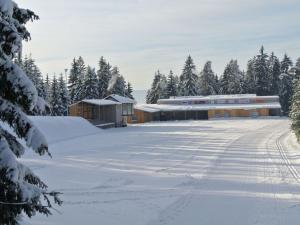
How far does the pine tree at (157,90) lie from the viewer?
4178 inches

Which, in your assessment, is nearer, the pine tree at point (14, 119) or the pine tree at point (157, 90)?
the pine tree at point (14, 119)

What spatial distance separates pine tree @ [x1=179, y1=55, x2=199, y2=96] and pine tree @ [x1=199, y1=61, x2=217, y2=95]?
13.4 feet

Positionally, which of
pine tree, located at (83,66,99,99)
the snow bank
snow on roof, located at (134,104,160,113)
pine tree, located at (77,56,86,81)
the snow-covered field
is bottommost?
the snow-covered field

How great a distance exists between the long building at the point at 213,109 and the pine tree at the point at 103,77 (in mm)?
8404

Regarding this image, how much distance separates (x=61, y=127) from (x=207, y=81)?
69.5m

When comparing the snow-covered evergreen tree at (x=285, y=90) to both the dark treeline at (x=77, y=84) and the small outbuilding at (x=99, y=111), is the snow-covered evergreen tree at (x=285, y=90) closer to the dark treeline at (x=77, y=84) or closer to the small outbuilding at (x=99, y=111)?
the dark treeline at (x=77, y=84)

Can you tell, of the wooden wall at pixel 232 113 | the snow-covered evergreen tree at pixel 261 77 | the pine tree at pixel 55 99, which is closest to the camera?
the pine tree at pixel 55 99

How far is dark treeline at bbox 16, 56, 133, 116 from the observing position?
7081 centimetres

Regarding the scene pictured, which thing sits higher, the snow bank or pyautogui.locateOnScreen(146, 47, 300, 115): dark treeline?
pyautogui.locateOnScreen(146, 47, 300, 115): dark treeline

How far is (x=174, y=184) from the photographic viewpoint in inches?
720

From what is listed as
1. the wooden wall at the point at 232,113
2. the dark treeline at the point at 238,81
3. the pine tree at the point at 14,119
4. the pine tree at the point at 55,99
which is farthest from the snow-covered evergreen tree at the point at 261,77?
the pine tree at the point at 14,119

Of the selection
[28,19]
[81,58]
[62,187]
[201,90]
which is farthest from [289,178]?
[201,90]

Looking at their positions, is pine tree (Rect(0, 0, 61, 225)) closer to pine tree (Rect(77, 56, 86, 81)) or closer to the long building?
the long building

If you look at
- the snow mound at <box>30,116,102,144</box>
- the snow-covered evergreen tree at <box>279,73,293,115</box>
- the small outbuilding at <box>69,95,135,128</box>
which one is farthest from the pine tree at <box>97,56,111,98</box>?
the snow mound at <box>30,116,102,144</box>
